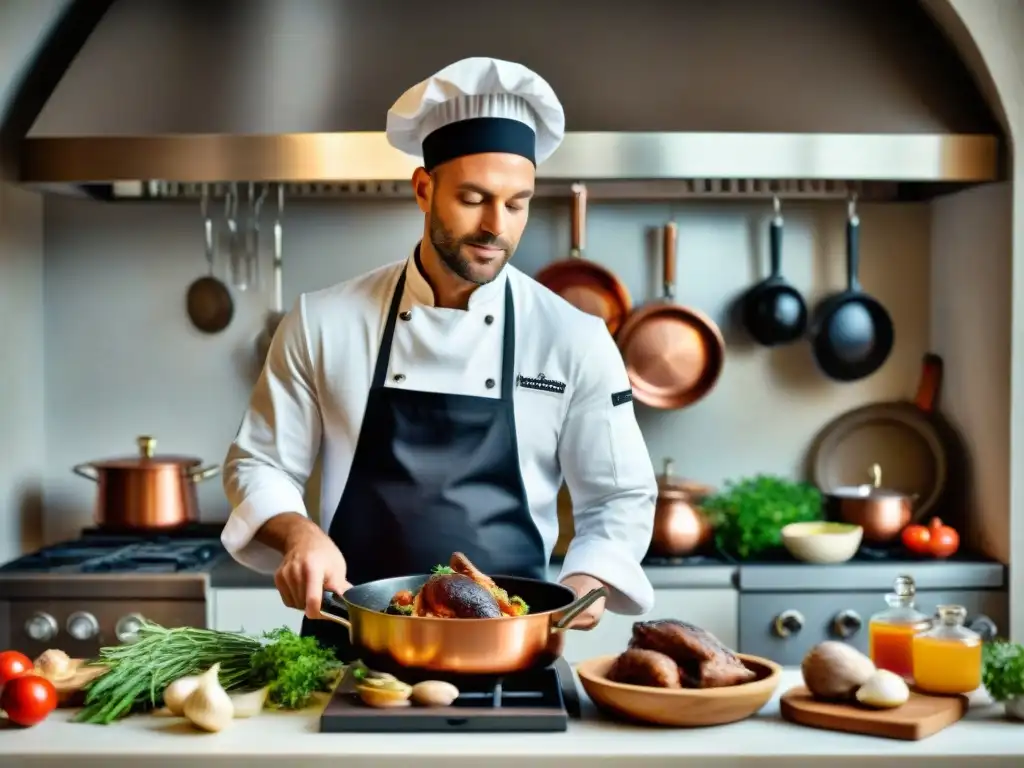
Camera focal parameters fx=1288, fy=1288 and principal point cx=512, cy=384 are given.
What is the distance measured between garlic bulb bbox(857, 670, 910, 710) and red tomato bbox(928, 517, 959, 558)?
1.72 m

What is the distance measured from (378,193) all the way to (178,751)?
2.28m

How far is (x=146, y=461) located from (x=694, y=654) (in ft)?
6.95

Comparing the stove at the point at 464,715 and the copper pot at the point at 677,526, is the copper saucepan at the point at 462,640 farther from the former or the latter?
the copper pot at the point at 677,526

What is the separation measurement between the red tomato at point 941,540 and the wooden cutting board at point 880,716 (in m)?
1.64

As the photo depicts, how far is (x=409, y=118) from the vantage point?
84.0 inches

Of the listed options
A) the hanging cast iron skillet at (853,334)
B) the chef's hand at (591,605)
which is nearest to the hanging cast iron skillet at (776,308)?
the hanging cast iron skillet at (853,334)

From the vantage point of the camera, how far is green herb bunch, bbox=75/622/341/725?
1.66 m

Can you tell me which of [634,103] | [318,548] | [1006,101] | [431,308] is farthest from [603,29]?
[318,548]

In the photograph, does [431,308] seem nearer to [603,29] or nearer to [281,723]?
[281,723]

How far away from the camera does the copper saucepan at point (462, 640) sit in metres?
1.56

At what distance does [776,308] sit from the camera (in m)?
3.59

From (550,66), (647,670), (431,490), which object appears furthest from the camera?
(550,66)

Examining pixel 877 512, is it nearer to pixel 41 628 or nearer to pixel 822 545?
pixel 822 545

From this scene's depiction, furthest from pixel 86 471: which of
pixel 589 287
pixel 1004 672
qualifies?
pixel 1004 672
